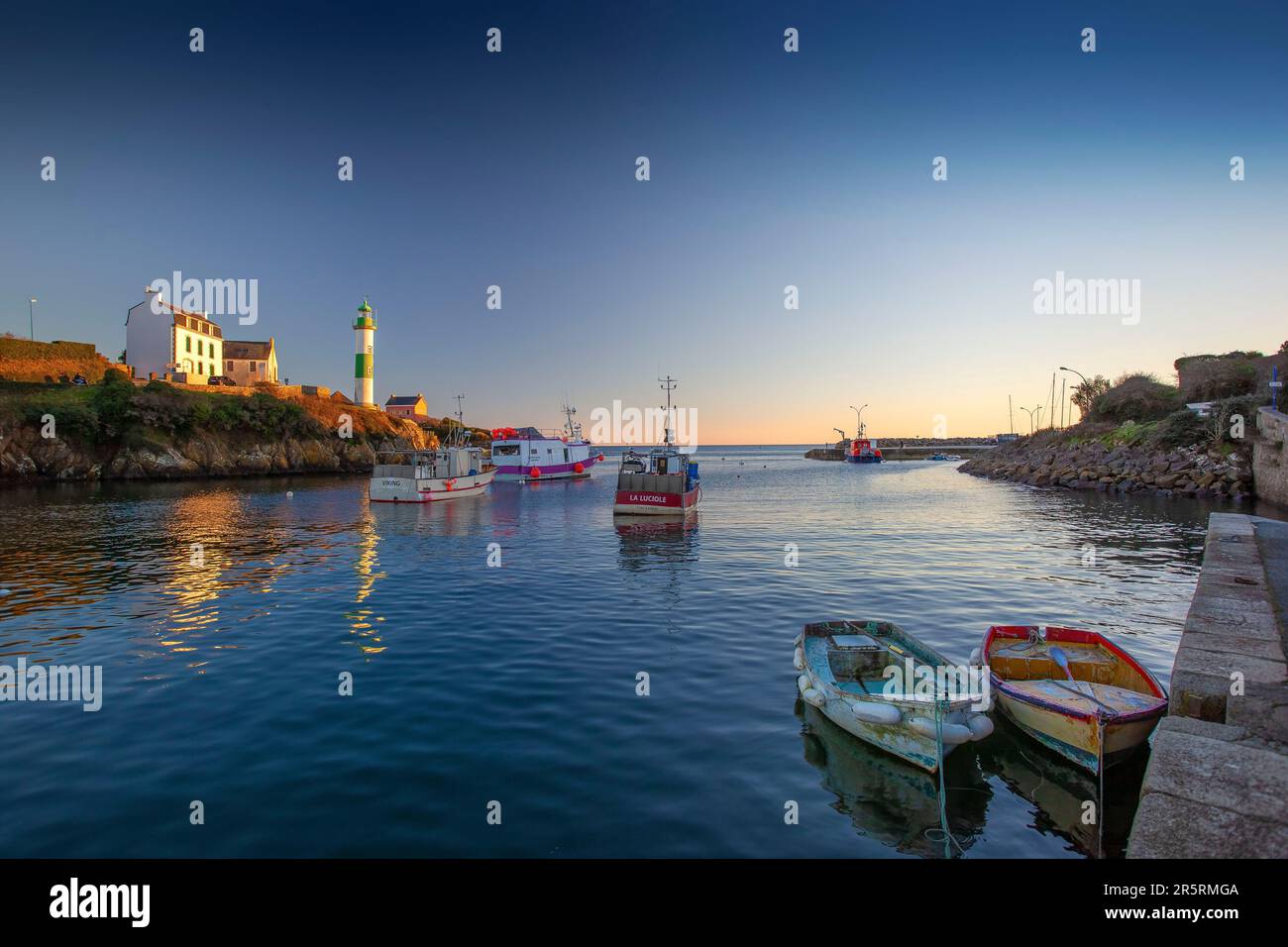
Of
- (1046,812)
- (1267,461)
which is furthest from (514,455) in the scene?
(1046,812)

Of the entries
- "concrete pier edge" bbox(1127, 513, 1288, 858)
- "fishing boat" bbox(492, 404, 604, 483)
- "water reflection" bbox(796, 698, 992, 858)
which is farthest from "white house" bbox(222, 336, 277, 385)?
"concrete pier edge" bbox(1127, 513, 1288, 858)

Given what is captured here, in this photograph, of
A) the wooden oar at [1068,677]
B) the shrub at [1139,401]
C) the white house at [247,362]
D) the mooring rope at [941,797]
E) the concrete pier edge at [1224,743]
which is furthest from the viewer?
the white house at [247,362]

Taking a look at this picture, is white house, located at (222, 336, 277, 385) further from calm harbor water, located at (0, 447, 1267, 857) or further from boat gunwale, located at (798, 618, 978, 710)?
boat gunwale, located at (798, 618, 978, 710)

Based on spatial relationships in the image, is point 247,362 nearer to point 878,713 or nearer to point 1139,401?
point 878,713

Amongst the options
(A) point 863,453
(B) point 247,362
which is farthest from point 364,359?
(A) point 863,453

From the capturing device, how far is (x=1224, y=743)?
20.2 ft

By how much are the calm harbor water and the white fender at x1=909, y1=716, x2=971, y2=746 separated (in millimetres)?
613

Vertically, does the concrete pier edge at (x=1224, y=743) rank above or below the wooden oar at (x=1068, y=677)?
above

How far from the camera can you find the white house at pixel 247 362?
94500mm

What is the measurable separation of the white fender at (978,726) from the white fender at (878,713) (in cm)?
94

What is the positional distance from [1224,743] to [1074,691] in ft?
9.89

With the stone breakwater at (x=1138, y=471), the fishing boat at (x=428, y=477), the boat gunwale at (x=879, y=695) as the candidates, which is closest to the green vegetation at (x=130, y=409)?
the fishing boat at (x=428, y=477)

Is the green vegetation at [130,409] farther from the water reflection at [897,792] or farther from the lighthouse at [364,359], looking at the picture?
the water reflection at [897,792]
